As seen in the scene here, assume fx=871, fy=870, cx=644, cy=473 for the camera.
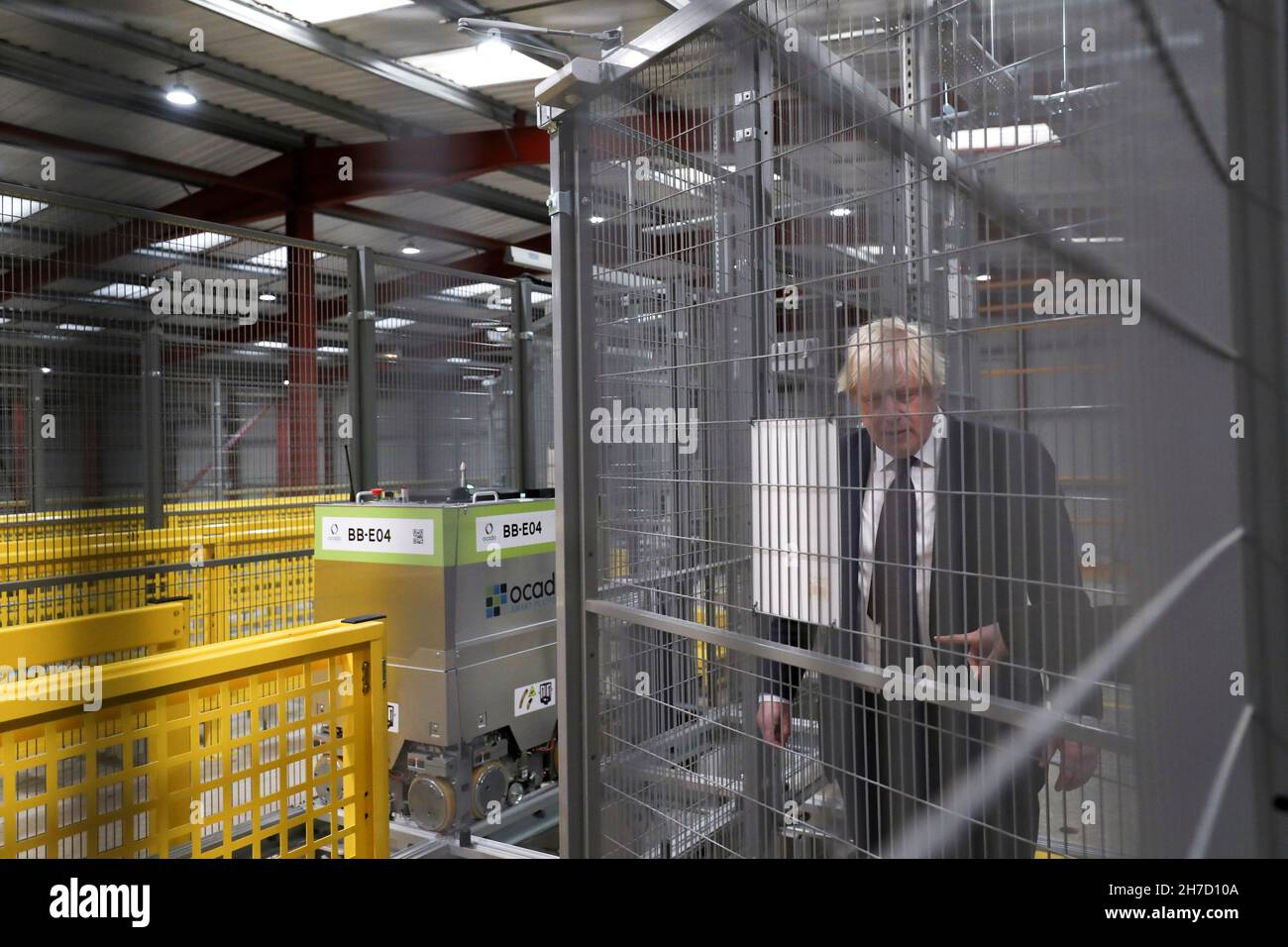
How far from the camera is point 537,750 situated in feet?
13.5

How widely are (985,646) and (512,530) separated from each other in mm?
2764

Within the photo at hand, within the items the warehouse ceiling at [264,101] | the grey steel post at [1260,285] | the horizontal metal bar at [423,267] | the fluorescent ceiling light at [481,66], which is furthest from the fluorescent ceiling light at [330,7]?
the grey steel post at [1260,285]

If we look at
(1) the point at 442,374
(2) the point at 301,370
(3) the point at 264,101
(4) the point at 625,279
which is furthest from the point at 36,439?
(3) the point at 264,101

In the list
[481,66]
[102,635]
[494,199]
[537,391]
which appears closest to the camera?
[102,635]

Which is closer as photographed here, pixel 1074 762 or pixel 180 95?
pixel 1074 762

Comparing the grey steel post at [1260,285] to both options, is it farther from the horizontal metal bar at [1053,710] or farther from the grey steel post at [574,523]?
the grey steel post at [574,523]

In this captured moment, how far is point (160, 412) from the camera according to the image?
4543 millimetres

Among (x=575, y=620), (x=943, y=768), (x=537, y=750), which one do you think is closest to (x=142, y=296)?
(x=537, y=750)

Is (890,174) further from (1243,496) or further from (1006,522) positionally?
(1243,496)

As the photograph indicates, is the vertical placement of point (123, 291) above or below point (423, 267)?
below

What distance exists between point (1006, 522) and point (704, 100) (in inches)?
48.1

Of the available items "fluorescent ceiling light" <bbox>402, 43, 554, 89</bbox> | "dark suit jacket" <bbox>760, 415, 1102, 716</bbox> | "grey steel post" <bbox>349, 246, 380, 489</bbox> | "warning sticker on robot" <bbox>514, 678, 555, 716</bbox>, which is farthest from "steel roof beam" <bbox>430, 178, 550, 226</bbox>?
"dark suit jacket" <bbox>760, 415, 1102, 716</bbox>

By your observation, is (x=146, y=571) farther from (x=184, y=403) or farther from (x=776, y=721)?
(x=776, y=721)

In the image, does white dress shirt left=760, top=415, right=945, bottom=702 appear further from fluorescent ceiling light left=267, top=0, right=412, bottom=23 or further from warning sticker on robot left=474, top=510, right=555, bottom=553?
fluorescent ceiling light left=267, top=0, right=412, bottom=23
